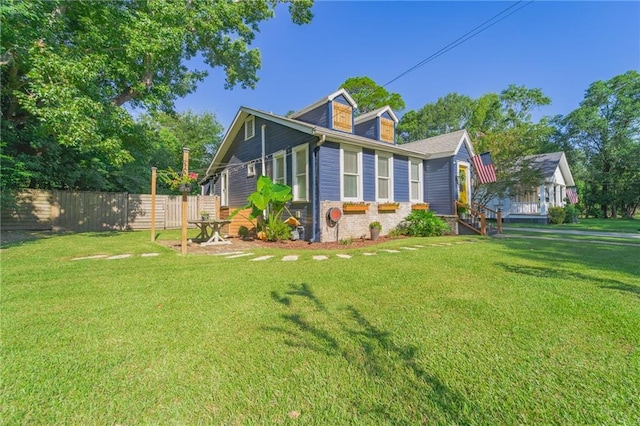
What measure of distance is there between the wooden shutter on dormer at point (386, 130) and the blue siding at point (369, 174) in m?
2.46

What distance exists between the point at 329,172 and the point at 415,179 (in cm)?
506

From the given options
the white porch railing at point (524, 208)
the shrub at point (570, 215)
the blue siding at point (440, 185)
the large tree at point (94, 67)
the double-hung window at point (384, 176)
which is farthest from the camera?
the white porch railing at point (524, 208)

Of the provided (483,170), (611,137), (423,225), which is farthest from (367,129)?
(611,137)

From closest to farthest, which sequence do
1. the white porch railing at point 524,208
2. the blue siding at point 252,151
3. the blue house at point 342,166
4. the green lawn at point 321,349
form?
the green lawn at point 321,349, the blue house at point 342,166, the blue siding at point 252,151, the white porch railing at point 524,208

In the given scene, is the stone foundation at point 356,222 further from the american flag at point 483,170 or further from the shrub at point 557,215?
the shrub at point 557,215

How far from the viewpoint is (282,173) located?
1046cm

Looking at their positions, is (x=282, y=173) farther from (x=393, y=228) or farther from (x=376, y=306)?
(x=376, y=306)

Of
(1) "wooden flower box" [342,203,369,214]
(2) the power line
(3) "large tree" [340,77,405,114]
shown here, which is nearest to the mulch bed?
(1) "wooden flower box" [342,203,369,214]

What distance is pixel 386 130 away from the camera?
1209 centimetres

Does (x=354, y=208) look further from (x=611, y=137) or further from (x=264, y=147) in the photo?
(x=611, y=137)

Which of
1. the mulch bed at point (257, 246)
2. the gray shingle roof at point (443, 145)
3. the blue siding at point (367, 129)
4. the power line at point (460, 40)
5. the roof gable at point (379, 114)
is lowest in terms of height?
the mulch bed at point (257, 246)

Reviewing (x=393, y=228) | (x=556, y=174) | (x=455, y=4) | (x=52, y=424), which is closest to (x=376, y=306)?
(x=52, y=424)

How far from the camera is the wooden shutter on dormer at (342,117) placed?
10555mm

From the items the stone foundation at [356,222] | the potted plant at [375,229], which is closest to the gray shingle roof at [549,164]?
the stone foundation at [356,222]
